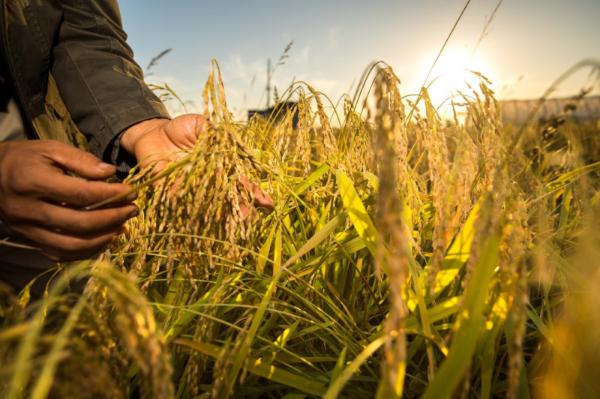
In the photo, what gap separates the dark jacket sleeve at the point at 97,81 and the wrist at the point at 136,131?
0.03m

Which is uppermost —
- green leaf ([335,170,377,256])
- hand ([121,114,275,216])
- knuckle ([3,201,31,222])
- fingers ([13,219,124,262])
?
hand ([121,114,275,216])

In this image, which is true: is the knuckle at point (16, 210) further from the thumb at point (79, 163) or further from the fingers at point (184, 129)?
the fingers at point (184, 129)

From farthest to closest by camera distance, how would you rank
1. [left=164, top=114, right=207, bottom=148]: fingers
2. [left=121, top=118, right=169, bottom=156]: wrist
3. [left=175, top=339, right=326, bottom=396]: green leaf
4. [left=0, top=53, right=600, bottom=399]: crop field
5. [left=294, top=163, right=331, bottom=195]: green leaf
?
[left=121, top=118, right=169, bottom=156]: wrist → [left=164, top=114, right=207, bottom=148]: fingers → [left=294, top=163, right=331, bottom=195]: green leaf → [left=175, top=339, right=326, bottom=396]: green leaf → [left=0, top=53, right=600, bottom=399]: crop field

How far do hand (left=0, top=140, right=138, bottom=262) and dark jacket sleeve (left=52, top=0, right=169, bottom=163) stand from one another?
0.67 metres

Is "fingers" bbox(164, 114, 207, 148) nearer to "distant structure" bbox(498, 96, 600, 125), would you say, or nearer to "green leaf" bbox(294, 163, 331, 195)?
"green leaf" bbox(294, 163, 331, 195)

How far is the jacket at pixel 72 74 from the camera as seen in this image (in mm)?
1539

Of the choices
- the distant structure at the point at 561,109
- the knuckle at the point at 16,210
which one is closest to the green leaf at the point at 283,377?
the knuckle at the point at 16,210

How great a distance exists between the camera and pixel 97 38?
1.82m

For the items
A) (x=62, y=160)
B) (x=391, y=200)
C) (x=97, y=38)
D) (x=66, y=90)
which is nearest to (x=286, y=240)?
(x=62, y=160)

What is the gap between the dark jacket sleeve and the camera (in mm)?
1566

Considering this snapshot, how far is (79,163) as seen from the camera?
90cm

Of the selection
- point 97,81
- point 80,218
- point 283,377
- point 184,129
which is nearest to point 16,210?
point 80,218

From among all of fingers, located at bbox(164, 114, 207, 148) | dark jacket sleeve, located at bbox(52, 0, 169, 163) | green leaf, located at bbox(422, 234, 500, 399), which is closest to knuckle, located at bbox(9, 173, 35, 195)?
fingers, located at bbox(164, 114, 207, 148)

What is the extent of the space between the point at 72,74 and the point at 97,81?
19 cm
